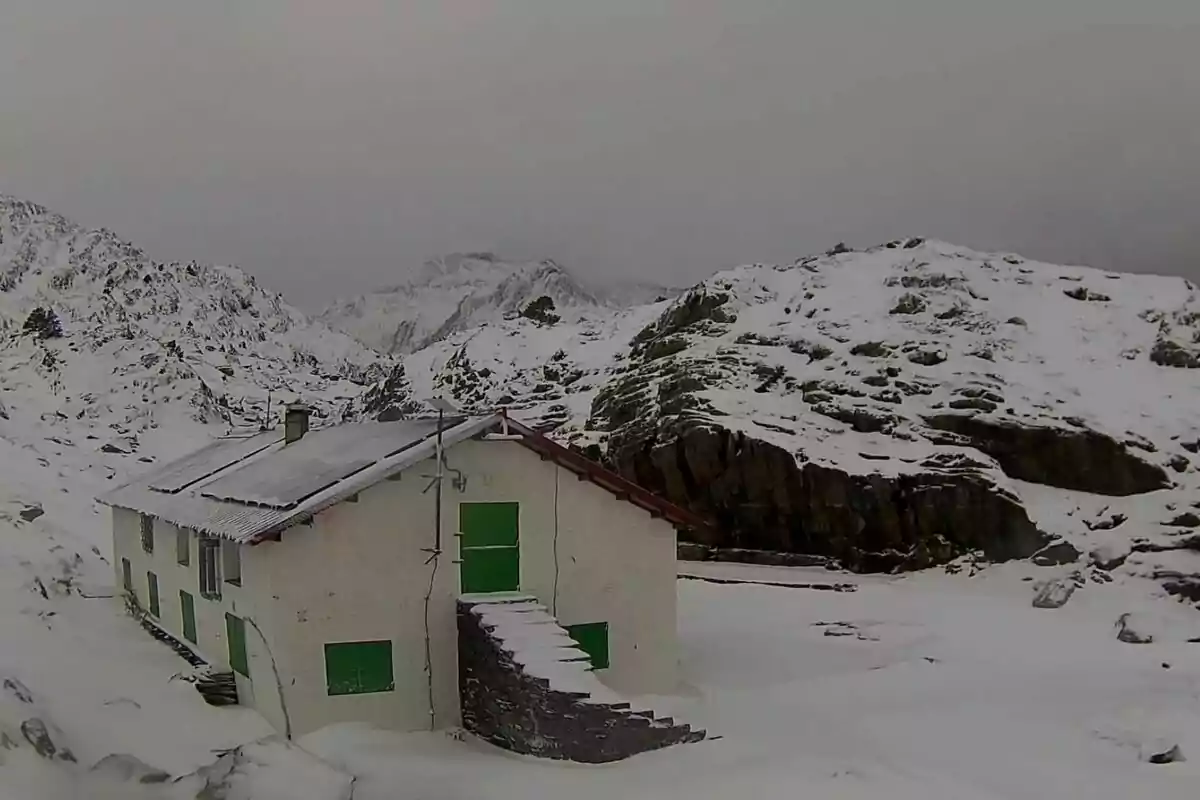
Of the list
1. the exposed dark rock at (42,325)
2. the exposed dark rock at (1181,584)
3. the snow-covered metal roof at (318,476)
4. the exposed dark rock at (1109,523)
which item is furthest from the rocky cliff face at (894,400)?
the exposed dark rock at (42,325)

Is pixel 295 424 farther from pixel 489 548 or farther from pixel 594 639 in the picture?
pixel 594 639

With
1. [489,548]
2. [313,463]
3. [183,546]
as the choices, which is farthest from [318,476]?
[183,546]

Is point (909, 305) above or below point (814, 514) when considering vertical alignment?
above

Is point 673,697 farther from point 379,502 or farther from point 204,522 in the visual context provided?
point 204,522

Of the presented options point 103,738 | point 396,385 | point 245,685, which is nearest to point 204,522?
point 245,685

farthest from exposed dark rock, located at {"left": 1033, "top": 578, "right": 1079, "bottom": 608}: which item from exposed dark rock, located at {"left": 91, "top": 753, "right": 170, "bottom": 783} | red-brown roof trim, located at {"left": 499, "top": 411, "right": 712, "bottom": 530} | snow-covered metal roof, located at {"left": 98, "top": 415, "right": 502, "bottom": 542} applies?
exposed dark rock, located at {"left": 91, "top": 753, "right": 170, "bottom": 783}

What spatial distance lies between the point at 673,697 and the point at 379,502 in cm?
653

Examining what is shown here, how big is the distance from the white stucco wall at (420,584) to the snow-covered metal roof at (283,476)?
0.40 metres

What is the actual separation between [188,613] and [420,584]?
6.91m

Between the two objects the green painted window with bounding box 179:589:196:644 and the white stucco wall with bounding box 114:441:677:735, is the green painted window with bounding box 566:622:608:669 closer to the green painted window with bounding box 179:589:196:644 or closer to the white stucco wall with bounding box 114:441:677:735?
the white stucco wall with bounding box 114:441:677:735

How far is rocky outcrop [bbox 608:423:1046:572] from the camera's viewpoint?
34656 millimetres

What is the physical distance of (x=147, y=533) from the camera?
24531 millimetres

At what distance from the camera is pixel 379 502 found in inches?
687

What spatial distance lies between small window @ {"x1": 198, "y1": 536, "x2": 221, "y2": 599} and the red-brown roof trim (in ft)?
20.0
